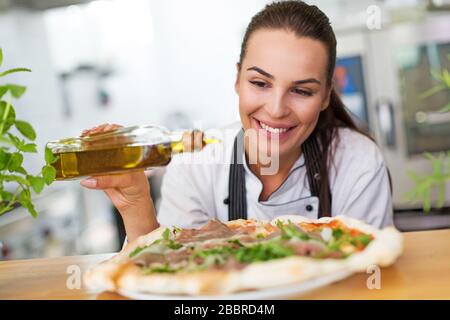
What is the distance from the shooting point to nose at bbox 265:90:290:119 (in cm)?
97

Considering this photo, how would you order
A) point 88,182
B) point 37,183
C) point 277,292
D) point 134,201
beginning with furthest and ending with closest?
point 134,201
point 88,182
point 37,183
point 277,292

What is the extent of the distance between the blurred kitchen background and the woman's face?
12cm

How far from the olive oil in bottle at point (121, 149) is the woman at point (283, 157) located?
6 cm

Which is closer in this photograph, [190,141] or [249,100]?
[190,141]

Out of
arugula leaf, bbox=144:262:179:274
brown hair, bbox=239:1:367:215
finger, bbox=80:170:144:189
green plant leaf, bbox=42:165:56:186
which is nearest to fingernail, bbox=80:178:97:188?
finger, bbox=80:170:144:189

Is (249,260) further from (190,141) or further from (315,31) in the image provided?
(315,31)

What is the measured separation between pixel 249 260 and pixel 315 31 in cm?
44

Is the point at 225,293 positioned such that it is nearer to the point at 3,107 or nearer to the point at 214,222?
the point at 214,222

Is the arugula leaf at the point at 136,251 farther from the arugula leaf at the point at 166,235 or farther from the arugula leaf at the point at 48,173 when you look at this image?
the arugula leaf at the point at 48,173

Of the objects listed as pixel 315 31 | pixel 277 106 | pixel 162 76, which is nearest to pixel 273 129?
pixel 277 106

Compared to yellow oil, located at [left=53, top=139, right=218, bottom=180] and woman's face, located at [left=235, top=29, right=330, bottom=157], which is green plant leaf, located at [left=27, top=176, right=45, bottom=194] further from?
woman's face, located at [left=235, top=29, right=330, bottom=157]

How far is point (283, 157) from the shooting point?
1110 mm

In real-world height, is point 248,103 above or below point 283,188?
above

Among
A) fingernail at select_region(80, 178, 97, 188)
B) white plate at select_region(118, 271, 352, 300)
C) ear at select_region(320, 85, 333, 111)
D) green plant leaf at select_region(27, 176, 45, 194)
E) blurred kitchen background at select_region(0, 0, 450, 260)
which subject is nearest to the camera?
white plate at select_region(118, 271, 352, 300)
